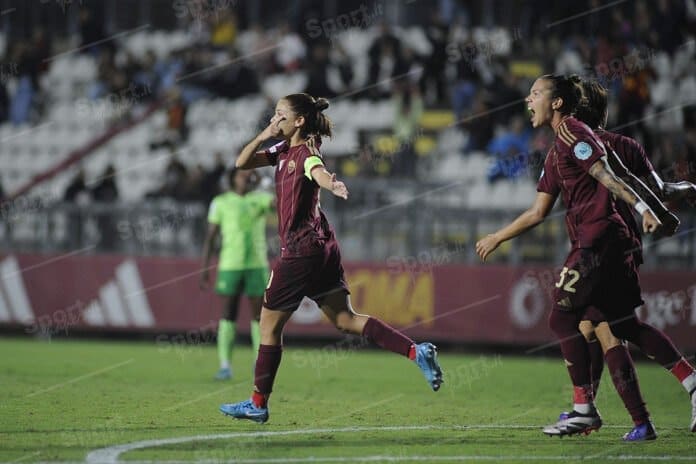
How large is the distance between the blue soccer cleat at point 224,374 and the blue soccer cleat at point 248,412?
4.08m

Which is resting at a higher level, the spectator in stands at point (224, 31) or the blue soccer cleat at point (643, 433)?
the spectator in stands at point (224, 31)

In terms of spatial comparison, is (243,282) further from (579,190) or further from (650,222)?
(650,222)

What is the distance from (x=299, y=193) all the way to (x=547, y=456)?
2560 mm

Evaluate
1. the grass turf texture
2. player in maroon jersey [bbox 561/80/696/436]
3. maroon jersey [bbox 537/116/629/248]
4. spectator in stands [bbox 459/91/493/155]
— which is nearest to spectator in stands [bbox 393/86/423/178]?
spectator in stands [bbox 459/91/493/155]

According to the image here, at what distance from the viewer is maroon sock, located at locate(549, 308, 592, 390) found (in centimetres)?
791

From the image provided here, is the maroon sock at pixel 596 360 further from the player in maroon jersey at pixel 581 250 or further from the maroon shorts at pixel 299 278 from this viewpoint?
the maroon shorts at pixel 299 278

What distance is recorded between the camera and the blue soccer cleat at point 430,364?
8.38 m

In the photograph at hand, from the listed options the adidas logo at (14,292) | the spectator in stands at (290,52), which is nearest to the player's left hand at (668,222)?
the adidas logo at (14,292)

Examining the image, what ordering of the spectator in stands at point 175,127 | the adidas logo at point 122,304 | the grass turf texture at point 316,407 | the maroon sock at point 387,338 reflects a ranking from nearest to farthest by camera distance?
the grass turf texture at point 316,407 → the maroon sock at point 387,338 → the adidas logo at point 122,304 → the spectator in stands at point 175,127

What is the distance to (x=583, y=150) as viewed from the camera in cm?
760

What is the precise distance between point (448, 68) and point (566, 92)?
13278mm

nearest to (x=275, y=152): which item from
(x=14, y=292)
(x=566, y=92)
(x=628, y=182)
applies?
(x=566, y=92)

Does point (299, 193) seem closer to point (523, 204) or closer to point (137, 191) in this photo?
point (523, 204)

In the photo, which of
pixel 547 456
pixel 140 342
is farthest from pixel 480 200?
pixel 547 456
